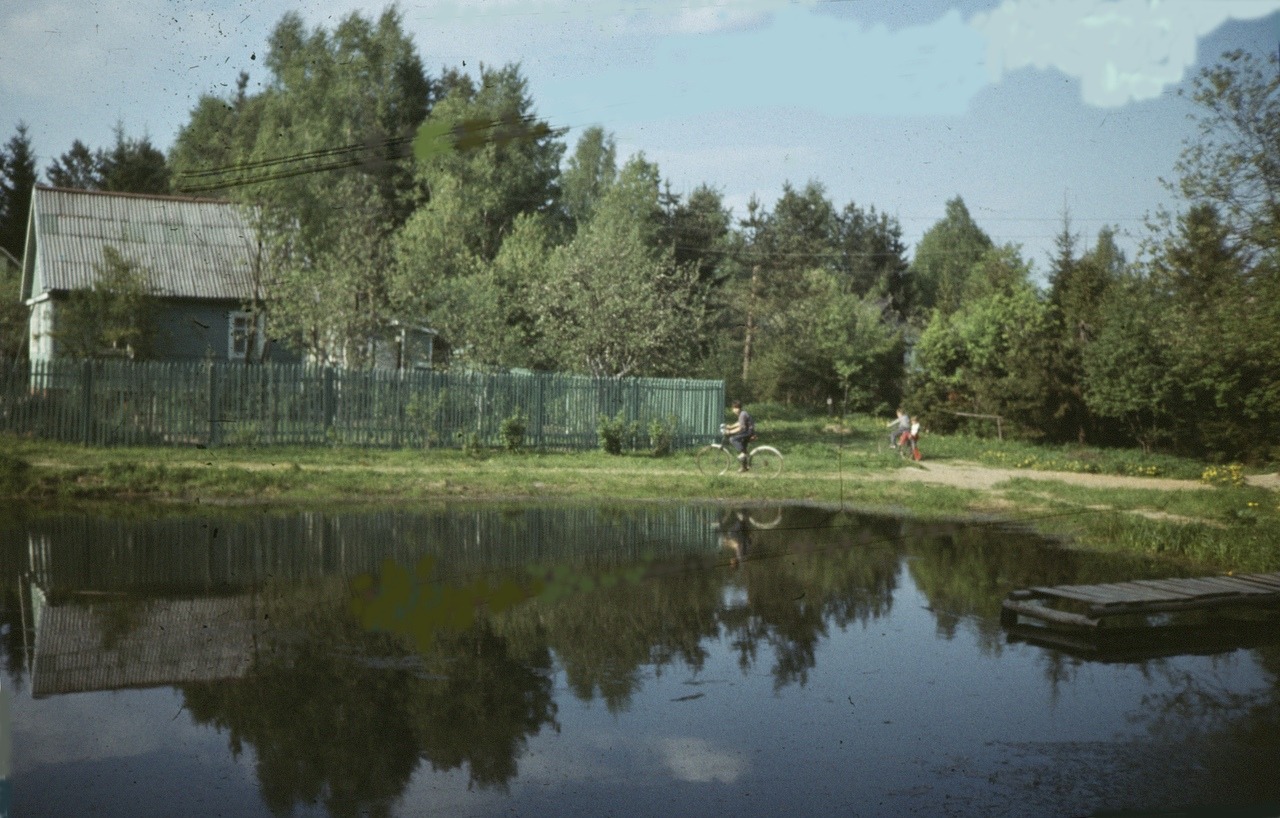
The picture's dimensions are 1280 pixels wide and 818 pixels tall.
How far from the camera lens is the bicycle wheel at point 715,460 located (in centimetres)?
2369

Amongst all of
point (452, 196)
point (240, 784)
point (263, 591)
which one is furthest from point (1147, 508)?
point (452, 196)

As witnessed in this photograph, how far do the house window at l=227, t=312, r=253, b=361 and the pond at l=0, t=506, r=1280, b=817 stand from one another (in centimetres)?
2034

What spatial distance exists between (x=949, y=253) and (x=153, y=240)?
37007 mm

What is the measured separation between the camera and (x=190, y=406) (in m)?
24.3

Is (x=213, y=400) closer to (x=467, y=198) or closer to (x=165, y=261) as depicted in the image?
(x=165, y=261)

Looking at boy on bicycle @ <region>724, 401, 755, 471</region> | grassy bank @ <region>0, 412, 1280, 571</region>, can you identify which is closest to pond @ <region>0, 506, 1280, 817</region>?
grassy bank @ <region>0, 412, 1280, 571</region>

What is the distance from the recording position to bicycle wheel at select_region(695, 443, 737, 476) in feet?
77.7

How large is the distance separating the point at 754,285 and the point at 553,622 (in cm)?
4297

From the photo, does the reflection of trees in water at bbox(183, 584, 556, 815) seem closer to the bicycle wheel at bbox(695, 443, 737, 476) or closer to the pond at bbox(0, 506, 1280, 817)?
the pond at bbox(0, 506, 1280, 817)

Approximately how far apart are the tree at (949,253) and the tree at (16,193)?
3482 centimetres

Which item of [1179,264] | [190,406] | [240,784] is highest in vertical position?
[1179,264]

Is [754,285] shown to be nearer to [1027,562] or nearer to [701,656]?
[1027,562]

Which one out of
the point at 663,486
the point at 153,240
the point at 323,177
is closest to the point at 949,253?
the point at 323,177

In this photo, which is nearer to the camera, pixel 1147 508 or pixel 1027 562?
pixel 1027 562
